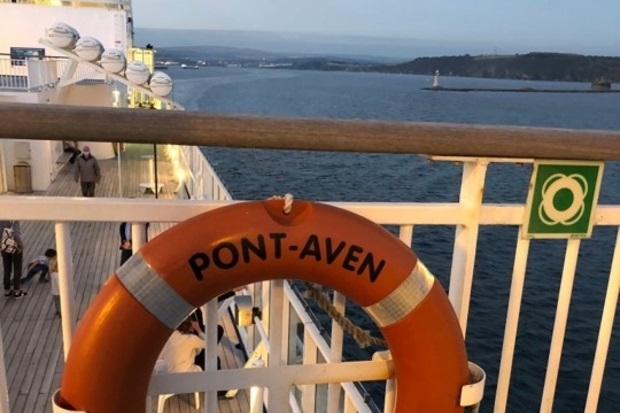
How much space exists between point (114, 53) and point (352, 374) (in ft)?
38.8

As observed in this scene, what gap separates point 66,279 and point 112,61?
455 inches

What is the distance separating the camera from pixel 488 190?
848 inches

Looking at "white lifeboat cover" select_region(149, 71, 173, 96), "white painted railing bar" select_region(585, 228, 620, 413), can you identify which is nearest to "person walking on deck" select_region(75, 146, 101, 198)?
"white lifeboat cover" select_region(149, 71, 173, 96)

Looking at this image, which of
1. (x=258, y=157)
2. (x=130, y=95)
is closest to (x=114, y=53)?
(x=130, y=95)

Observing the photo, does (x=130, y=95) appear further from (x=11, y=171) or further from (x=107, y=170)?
(x=11, y=171)

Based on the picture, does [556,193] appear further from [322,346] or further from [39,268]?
[39,268]

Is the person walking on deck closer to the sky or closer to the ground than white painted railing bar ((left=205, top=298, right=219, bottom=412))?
closer to the ground

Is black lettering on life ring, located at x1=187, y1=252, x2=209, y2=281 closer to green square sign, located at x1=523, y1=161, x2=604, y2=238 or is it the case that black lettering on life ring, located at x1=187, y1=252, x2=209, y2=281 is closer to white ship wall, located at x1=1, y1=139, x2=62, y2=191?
green square sign, located at x1=523, y1=161, x2=604, y2=238

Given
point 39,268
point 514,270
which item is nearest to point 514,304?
point 514,270

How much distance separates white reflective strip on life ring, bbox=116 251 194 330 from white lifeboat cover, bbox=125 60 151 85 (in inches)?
461

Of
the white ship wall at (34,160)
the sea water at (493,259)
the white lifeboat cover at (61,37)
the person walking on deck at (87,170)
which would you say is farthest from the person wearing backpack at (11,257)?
the white lifeboat cover at (61,37)

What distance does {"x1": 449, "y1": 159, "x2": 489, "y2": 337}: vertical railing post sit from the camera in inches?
58.3

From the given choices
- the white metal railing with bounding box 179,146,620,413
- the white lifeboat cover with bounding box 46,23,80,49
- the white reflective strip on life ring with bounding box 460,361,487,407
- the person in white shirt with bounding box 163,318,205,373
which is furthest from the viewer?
the white lifeboat cover with bounding box 46,23,80,49

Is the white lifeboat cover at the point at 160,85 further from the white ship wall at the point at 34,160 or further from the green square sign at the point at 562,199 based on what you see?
the green square sign at the point at 562,199
